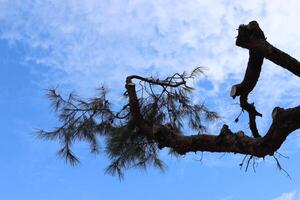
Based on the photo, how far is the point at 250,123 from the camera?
4059 millimetres

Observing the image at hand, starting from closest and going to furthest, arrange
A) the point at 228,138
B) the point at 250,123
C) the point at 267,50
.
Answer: the point at 267,50 < the point at 228,138 < the point at 250,123

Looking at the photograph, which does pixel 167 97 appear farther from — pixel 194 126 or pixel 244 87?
pixel 244 87

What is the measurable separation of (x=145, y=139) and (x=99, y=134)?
410mm

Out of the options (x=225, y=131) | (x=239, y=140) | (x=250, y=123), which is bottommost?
(x=239, y=140)

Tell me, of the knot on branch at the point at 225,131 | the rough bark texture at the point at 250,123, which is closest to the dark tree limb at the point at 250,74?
the rough bark texture at the point at 250,123

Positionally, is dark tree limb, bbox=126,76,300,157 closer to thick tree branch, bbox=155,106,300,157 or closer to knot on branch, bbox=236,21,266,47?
thick tree branch, bbox=155,106,300,157

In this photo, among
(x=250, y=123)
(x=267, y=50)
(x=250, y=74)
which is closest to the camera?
(x=267, y=50)

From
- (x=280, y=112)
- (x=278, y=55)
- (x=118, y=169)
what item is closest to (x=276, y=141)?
(x=280, y=112)

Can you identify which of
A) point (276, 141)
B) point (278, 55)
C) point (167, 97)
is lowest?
point (276, 141)

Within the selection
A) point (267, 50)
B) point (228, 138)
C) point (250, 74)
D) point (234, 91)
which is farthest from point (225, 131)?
point (267, 50)

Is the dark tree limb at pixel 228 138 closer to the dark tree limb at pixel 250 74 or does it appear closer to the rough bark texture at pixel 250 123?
the rough bark texture at pixel 250 123

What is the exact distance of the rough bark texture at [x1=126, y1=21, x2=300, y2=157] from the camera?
334 centimetres

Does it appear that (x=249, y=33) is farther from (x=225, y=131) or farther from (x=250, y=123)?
(x=250, y=123)

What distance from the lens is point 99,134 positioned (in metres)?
4.84
